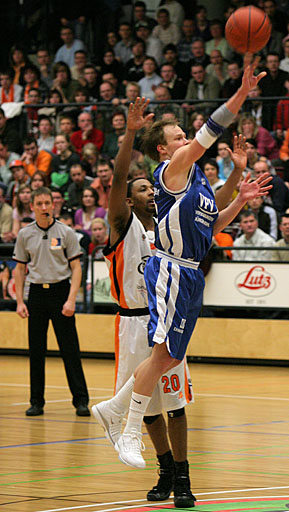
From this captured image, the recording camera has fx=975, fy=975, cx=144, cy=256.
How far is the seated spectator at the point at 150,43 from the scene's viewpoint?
20594 millimetres

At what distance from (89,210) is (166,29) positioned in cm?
544

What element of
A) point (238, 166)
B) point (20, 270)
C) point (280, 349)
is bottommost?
point (280, 349)

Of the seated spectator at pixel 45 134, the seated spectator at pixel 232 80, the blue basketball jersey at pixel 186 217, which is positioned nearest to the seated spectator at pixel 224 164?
the seated spectator at pixel 232 80

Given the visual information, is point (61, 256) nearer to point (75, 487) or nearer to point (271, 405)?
point (271, 405)

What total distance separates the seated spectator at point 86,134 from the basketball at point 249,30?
487 inches

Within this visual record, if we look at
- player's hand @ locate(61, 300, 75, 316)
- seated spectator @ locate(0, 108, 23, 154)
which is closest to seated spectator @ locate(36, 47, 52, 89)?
seated spectator @ locate(0, 108, 23, 154)

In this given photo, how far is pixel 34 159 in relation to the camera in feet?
65.5

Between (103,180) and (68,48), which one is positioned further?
(68,48)

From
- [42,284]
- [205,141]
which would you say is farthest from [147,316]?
[42,284]

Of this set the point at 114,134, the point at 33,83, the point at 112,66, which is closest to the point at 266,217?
the point at 114,134

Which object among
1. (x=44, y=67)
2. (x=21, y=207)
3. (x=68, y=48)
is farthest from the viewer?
(x=44, y=67)

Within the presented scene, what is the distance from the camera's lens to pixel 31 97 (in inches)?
826

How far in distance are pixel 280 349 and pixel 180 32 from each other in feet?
27.3

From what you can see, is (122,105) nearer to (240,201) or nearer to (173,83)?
(173,83)
